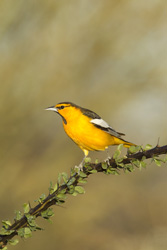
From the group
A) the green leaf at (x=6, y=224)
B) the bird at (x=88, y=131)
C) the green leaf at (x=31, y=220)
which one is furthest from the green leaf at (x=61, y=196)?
the bird at (x=88, y=131)

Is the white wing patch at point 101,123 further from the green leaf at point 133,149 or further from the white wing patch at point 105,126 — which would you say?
the green leaf at point 133,149

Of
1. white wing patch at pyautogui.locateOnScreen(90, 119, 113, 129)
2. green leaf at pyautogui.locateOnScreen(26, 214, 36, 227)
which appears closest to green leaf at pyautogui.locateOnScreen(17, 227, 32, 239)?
green leaf at pyautogui.locateOnScreen(26, 214, 36, 227)

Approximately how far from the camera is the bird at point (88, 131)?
92.5 inches

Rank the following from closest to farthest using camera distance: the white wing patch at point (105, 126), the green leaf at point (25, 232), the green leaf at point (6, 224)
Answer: the green leaf at point (25, 232) → the green leaf at point (6, 224) → the white wing patch at point (105, 126)

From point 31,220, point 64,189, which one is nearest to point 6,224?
point 31,220

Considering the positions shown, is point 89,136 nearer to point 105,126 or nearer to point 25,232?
point 105,126

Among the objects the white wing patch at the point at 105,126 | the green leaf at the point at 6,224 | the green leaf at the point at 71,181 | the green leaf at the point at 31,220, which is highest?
the white wing patch at the point at 105,126

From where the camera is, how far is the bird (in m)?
2.35

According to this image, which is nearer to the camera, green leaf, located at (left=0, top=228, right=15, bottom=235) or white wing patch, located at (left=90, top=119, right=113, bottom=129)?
green leaf, located at (left=0, top=228, right=15, bottom=235)

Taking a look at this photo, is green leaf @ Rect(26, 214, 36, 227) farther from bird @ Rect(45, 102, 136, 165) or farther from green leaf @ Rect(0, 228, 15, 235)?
bird @ Rect(45, 102, 136, 165)

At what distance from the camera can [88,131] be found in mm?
2391

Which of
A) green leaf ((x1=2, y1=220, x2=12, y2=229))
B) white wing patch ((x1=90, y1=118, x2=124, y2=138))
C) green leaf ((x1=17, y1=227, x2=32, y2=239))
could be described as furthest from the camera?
white wing patch ((x1=90, y1=118, x2=124, y2=138))

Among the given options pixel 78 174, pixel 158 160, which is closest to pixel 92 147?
pixel 78 174

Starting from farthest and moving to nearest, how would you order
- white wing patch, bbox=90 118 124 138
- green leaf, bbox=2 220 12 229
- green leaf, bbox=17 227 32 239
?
white wing patch, bbox=90 118 124 138, green leaf, bbox=2 220 12 229, green leaf, bbox=17 227 32 239
